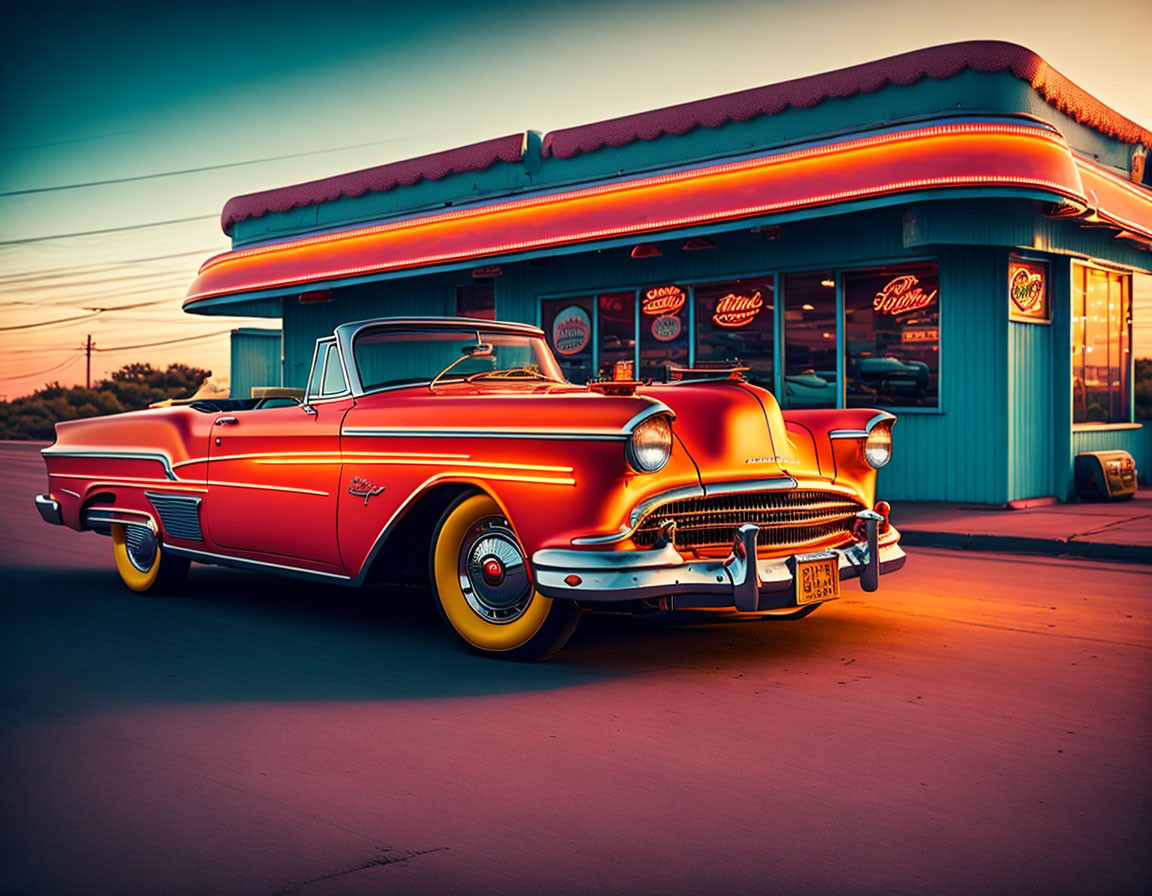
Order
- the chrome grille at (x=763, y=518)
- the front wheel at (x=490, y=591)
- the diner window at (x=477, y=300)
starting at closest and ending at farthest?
the chrome grille at (x=763, y=518)
the front wheel at (x=490, y=591)
the diner window at (x=477, y=300)

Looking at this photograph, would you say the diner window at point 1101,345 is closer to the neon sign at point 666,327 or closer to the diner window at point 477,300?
the neon sign at point 666,327

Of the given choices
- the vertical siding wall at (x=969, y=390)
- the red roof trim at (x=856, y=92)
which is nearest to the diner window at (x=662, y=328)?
the red roof trim at (x=856, y=92)

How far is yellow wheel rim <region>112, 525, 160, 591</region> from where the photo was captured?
7.49 metres

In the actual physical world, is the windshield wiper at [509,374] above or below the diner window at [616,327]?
below

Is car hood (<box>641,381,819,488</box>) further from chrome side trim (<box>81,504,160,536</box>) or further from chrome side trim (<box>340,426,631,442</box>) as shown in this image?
chrome side trim (<box>81,504,160,536</box>)

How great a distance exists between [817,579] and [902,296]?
338 inches

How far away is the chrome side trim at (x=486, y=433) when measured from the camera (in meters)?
4.98

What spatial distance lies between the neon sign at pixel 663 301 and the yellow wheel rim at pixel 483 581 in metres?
10.1

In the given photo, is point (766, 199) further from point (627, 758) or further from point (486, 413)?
point (627, 758)

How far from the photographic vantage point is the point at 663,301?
Answer: 50.9 feet

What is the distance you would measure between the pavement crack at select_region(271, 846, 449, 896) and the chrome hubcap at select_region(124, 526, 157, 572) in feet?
15.9

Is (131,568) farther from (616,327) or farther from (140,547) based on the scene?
(616,327)

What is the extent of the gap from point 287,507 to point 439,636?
1139 millimetres

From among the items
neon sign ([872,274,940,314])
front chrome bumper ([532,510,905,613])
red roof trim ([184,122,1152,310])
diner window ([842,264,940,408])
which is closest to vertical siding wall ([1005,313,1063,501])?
diner window ([842,264,940,408])
